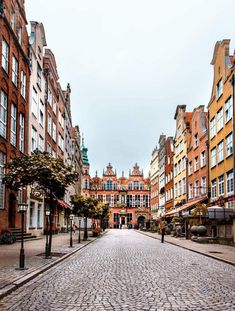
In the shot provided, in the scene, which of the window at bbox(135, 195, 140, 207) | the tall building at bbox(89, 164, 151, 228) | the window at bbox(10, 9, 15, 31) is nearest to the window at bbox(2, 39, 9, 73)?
the window at bbox(10, 9, 15, 31)

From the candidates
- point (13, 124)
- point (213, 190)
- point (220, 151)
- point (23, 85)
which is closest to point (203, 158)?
point (213, 190)

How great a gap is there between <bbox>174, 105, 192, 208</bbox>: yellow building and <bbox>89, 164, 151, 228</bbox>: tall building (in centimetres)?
5656

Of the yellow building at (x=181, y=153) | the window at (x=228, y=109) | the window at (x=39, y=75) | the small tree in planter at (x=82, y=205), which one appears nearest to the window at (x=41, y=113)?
the window at (x=39, y=75)

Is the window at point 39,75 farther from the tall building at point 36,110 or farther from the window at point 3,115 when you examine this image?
the window at point 3,115

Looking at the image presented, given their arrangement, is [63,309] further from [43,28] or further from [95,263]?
[43,28]

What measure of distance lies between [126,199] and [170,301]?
11322 centimetres

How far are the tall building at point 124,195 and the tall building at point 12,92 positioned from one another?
8360 cm

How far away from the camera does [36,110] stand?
3969 centimetres

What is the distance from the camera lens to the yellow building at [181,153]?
54344mm

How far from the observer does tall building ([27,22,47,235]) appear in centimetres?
3738

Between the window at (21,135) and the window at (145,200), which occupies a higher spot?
the window at (21,135)

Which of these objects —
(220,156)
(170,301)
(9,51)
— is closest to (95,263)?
(170,301)

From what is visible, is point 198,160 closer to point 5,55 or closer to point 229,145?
point 229,145

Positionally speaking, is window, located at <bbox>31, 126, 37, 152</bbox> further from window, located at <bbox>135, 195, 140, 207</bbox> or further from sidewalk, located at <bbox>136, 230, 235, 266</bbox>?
window, located at <bbox>135, 195, 140, 207</bbox>
